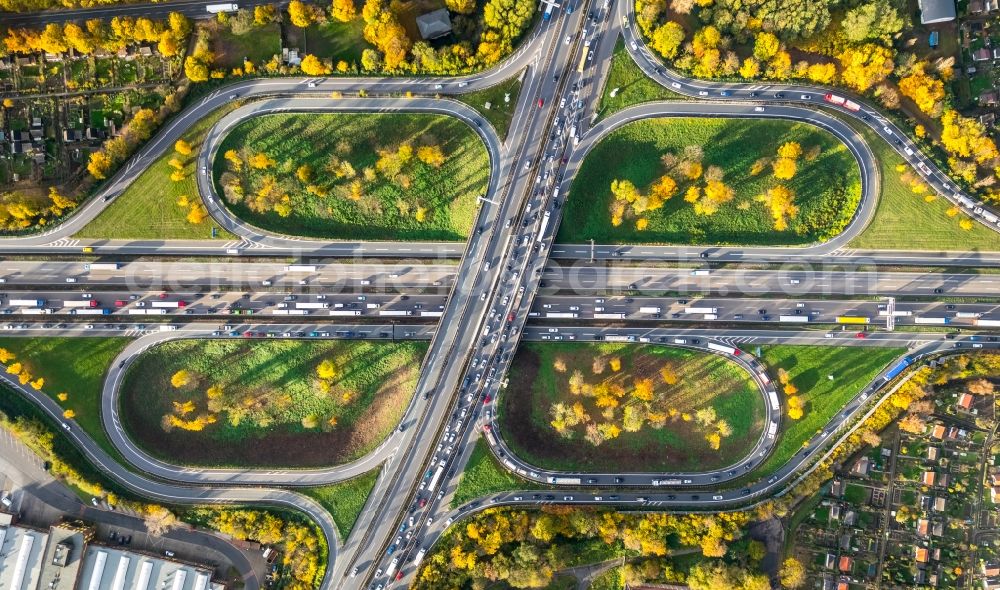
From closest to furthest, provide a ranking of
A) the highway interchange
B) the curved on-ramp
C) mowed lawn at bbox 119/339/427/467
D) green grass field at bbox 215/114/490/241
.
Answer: green grass field at bbox 215/114/490/241 < the highway interchange < mowed lawn at bbox 119/339/427/467 < the curved on-ramp

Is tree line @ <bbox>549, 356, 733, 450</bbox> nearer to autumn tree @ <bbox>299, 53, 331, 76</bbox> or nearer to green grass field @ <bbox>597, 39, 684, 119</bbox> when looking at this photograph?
green grass field @ <bbox>597, 39, 684, 119</bbox>

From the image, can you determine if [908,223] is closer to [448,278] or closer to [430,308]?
[448,278]

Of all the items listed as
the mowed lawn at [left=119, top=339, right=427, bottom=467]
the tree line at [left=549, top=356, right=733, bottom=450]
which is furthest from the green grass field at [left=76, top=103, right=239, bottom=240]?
the tree line at [left=549, top=356, right=733, bottom=450]

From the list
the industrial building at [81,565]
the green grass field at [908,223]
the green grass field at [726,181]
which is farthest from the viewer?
the green grass field at [908,223]

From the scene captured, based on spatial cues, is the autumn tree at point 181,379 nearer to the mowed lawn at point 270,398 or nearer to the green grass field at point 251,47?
the mowed lawn at point 270,398

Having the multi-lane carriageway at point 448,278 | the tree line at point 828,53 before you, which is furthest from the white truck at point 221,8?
the tree line at point 828,53

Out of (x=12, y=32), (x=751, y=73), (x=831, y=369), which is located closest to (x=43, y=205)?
(x=12, y=32)
